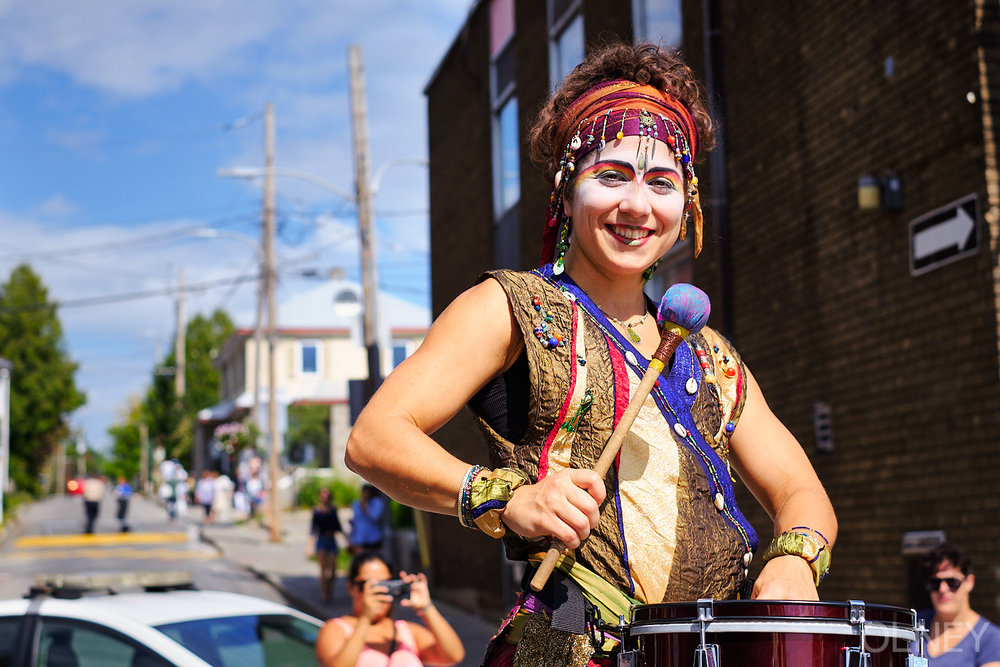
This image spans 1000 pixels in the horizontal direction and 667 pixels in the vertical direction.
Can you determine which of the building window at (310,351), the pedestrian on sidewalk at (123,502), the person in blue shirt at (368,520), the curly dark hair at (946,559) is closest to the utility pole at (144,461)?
the building window at (310,351)

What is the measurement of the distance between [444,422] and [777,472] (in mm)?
748

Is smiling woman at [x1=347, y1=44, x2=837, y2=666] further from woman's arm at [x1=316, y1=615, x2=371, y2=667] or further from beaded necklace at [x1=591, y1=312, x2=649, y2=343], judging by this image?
woman's arm at [x1=316, y1=615, x2=371, y2=667]

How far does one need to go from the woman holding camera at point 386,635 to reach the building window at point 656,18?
6787 millimetres

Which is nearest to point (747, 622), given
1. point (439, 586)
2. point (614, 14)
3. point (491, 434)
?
point (491, 434)

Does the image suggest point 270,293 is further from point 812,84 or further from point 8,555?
point 812,84

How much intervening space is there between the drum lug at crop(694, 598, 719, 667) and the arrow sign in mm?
6415

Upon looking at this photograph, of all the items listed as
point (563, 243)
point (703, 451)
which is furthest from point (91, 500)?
point (703, 451)

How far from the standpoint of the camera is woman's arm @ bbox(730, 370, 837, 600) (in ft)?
7.73

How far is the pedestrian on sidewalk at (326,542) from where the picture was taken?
58.8ft

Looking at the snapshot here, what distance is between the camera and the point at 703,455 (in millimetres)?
2305

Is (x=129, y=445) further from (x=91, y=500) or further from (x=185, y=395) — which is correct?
(x=91, y=500)

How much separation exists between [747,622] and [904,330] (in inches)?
276

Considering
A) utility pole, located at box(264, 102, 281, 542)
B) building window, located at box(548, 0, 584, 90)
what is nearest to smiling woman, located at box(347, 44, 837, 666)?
building window, located at box(548, 0, 584, 90)

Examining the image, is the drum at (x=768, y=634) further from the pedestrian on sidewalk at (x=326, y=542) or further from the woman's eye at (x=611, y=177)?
the pedestrian on sidewalk at (x=326, y=542)
